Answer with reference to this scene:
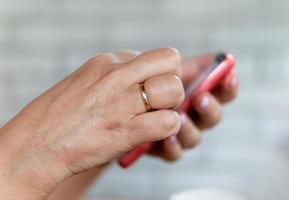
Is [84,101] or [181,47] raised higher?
[84,101]

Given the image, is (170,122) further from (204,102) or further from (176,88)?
(204,102)

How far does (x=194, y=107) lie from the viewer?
849 millimetres

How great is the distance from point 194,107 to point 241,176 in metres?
0.65

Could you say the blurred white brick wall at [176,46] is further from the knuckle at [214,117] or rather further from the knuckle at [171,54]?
the knuckle at [171,54]

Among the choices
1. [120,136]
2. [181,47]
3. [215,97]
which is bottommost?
[181,47]

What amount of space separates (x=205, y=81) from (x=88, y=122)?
0.26 m

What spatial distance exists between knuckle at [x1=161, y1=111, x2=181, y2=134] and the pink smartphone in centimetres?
16

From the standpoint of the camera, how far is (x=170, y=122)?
56 cm

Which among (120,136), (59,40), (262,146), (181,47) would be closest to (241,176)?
(262,146)

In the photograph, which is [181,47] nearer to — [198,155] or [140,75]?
[198,155]

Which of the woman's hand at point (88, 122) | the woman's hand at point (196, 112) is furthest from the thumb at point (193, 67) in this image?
the woman's hand at point (88, 122)

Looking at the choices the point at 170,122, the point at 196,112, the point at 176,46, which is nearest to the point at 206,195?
the point at 170,122

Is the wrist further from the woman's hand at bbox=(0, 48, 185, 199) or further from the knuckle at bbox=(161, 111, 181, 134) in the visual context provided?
the knuckle at bbox=(161, 111, 181, 134)

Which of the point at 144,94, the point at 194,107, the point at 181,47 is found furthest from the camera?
the point at 181,47
